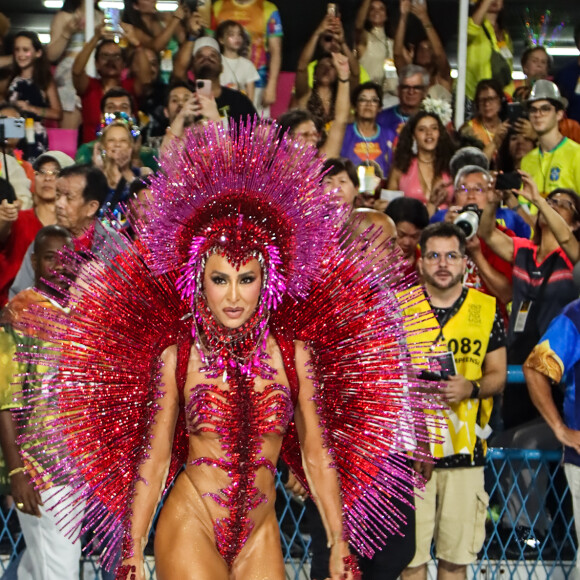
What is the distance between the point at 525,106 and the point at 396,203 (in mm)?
1902

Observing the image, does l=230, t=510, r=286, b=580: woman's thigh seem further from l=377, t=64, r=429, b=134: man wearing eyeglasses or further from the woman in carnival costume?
l=377, t=64, r=429, b=134: man wearing eyeglasses

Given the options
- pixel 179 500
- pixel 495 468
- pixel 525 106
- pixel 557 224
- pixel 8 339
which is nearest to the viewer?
pixel 179 500

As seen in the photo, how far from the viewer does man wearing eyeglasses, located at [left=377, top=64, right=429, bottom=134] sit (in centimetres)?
720

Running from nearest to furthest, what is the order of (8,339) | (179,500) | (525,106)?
(179,500)
(8,339)
(525,106)

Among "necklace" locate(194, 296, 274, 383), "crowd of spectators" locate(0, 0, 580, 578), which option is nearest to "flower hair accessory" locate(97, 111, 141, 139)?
"crowd of spectators" locate(0, 0, 580, 578)

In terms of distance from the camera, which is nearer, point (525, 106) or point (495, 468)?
point (495, 468)

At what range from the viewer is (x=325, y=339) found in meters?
3.59

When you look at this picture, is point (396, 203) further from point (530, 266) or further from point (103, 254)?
point (103, 254)

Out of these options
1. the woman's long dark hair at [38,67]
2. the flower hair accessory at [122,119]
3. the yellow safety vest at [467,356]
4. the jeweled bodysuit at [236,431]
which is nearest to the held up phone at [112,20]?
the woman's long dark hair at [38,67]

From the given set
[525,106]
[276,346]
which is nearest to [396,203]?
[525,106]

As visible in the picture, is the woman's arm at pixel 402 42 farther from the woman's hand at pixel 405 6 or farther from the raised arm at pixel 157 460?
the raised arm at pixel 157 460

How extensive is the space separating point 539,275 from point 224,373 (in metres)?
2.69

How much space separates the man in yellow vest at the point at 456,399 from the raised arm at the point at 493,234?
Answer: 782 mm

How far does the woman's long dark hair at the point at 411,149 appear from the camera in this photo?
6633mm
